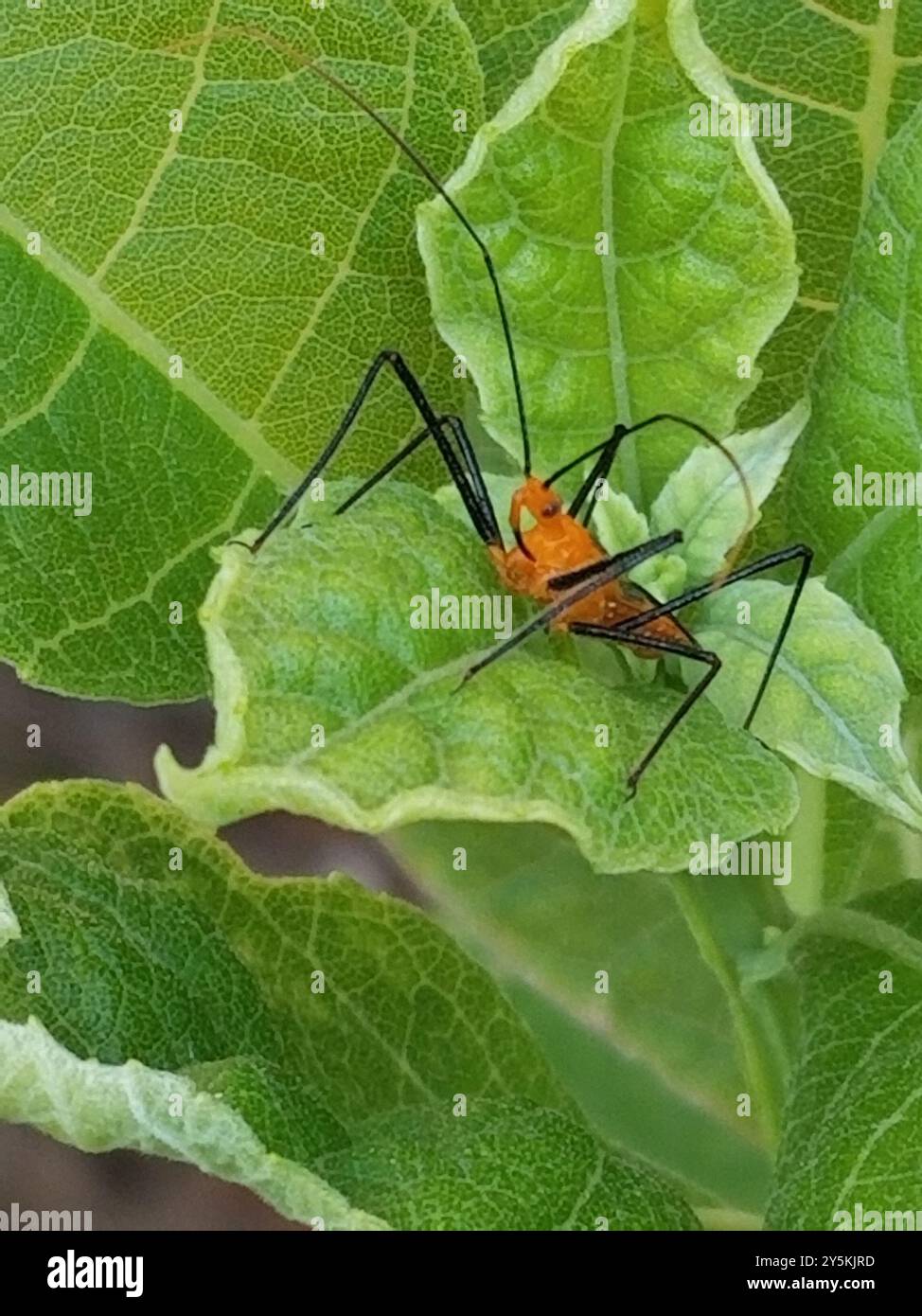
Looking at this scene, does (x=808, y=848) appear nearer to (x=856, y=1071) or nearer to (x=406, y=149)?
(x=856, y=1071)

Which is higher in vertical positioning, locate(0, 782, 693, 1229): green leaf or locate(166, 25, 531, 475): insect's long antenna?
locate(166, 25, 531, 475): insect's long antenna

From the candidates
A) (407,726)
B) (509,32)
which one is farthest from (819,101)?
(407,726)

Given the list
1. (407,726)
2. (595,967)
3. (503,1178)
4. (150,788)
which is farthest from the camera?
(150,788)

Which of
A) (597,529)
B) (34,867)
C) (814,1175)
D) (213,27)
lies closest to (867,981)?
(814,1175)

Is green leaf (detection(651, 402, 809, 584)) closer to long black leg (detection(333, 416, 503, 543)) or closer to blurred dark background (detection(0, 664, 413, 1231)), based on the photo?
long black leg (detection(333, 416, 503, 543))

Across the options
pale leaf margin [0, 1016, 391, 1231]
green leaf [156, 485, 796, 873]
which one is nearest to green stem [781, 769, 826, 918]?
green leaf [156, 485, 796, 873]

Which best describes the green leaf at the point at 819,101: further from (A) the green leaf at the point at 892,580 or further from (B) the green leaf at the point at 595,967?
(B) the green leaf at the point at 595,967

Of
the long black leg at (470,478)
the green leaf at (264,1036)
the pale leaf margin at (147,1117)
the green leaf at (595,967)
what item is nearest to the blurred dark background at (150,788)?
the green leaf at (595,967)
